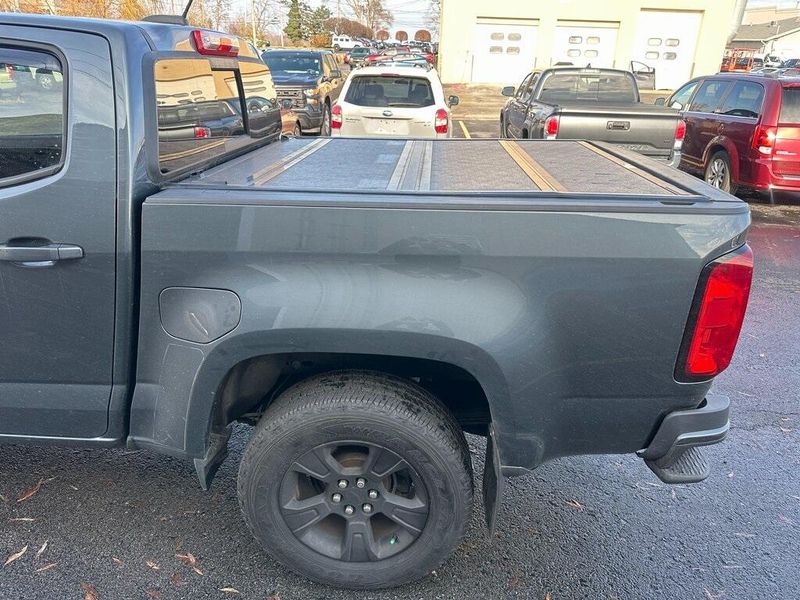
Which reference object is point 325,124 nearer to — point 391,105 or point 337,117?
point 337,117

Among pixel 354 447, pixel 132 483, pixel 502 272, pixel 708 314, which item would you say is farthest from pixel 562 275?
pixel 132 483

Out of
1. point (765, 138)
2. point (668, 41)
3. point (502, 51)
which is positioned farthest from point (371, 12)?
point (765, 138)

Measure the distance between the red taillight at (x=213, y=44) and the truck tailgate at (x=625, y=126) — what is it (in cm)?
555

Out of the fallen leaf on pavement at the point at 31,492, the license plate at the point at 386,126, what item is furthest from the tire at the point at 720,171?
the fallen leaf on pavement at the point at 31,492

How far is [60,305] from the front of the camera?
2.06 metres

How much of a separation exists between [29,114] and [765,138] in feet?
26.6

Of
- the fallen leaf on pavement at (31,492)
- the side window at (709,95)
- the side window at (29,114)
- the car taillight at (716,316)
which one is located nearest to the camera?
the car taillight at (716,316)

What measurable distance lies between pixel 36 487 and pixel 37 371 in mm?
1040

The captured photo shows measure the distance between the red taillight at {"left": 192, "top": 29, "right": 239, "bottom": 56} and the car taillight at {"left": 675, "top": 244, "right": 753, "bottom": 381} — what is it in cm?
213

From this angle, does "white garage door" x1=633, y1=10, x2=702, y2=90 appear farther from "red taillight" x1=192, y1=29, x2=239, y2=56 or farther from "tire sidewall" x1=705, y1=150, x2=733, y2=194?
"red taillight" x1=192, y1=29, x2=239, y2=56

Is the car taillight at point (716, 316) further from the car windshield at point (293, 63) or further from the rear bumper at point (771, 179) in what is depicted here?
the car windshield at point (293, 63)

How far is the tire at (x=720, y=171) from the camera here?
8289 mm

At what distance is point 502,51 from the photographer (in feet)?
79.4

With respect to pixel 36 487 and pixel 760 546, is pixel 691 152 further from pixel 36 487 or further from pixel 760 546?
pixel 36 487
